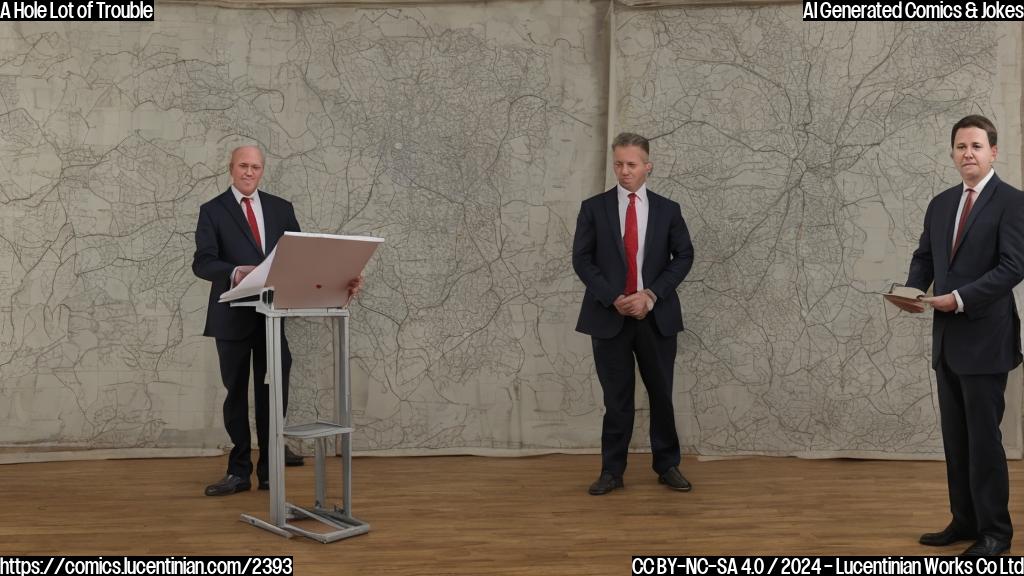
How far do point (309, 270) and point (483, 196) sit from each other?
76.2 inches

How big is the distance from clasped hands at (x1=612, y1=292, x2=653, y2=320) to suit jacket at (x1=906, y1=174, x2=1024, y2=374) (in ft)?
4.11

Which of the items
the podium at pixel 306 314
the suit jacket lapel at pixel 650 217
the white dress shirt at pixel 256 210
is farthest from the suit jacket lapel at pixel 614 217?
the white dress shirt at pixel 256 210

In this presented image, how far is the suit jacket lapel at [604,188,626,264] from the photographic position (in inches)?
165

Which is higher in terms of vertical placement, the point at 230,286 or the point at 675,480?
the point at 230,286

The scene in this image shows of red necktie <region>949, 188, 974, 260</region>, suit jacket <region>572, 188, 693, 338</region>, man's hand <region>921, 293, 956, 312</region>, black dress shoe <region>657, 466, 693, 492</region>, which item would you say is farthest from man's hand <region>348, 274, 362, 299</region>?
red necktie <region>949, 188, 974, 260</region>

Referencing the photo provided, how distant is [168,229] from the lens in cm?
506

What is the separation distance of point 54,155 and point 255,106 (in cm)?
111

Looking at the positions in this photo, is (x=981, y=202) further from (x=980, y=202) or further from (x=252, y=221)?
(x=252, y=221)

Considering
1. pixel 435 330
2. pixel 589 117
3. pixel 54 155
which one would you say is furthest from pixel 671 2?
pixel 54 155

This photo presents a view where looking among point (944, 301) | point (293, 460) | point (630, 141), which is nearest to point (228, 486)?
point (293, 460)

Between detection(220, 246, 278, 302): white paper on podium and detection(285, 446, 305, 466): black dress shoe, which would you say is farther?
detection(285, 446, 305, 466): black dress shoe

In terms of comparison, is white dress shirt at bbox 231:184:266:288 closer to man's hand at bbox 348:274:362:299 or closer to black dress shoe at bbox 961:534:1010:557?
man's hand at bbox 348:274:362:299

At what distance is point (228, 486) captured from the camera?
4113mm

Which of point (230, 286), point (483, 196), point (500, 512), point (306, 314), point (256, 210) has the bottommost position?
point (500, 512)
